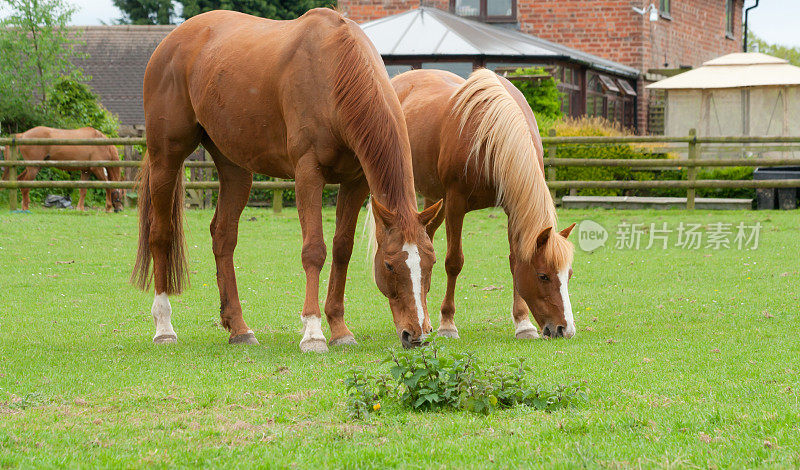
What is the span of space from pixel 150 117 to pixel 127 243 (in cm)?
645

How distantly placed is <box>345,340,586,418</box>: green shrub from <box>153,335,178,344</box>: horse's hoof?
2465mm

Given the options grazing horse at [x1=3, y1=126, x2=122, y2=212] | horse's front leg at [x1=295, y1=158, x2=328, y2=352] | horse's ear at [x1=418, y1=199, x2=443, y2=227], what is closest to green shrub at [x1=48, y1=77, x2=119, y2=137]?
grazing horse at [x1=3, y1=126, x2=122, y2=212]

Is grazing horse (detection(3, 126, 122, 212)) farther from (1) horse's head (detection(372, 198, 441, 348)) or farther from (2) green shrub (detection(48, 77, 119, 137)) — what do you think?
(1) horse's head (detection(372, 198, 441, 348))

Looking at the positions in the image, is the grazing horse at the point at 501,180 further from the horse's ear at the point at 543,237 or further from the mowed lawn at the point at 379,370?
the mowed lawn at the point at 379,370

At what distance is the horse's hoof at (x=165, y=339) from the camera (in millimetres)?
6000

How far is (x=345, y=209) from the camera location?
5820 mm

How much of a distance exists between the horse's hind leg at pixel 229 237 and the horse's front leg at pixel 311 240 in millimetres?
731

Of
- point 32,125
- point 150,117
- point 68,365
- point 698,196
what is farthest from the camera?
point 32,125

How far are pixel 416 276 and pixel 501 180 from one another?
1.30 m

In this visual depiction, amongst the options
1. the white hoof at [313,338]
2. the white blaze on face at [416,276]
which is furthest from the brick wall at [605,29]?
the white blaze on face at [416,276]

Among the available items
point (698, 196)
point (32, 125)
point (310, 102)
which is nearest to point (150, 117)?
point (310, 102)

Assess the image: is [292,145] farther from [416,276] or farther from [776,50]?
[776,50]

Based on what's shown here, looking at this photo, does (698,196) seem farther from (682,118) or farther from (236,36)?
(236,36)

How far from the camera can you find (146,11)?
1592 inches
